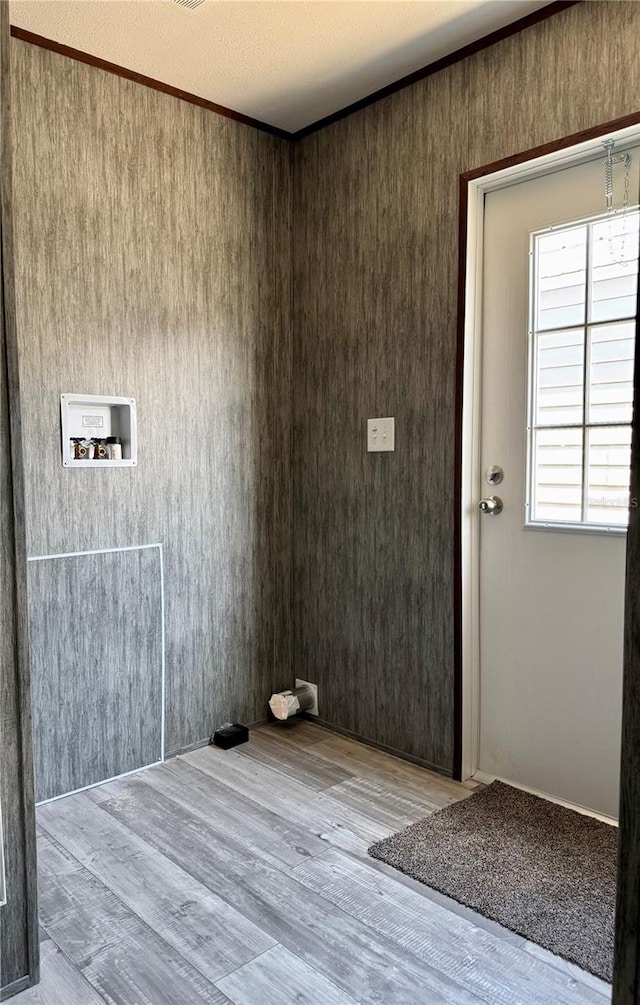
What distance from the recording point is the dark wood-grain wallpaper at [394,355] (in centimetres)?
215

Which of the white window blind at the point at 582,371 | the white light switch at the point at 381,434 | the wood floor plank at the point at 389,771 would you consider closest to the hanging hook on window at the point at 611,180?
the white window blind at the point at 582,371

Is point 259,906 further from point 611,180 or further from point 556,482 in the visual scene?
point 611,180

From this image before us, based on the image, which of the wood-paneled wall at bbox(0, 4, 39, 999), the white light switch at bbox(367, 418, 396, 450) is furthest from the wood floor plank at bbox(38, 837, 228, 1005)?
the white light switch at bbox(367, 418, 396, 450)

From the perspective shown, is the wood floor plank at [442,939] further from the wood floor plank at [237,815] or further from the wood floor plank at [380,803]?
the wood floor plank at [380,803]

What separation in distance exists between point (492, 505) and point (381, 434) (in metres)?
0.52

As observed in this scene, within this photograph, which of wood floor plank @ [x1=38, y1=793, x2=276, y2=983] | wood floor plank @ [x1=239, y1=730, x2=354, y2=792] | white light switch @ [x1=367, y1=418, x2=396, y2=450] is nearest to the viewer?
wood floor plank @ [x1=38, y1=793, x2=276, y2=983]

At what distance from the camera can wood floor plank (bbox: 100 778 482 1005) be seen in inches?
58.4

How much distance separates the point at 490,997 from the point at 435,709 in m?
1.08

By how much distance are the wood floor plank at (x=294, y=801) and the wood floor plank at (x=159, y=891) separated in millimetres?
413

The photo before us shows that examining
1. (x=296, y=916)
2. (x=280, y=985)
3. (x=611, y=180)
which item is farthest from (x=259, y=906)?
(x=611, y=180)

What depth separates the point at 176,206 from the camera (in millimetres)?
2564

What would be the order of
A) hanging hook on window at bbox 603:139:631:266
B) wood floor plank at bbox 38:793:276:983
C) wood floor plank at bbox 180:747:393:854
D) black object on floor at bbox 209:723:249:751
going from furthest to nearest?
1. black object on floor at bbox 209:723:249:751
2. wood floor plank at bbox 180:747:393:854
3. hanging hook on window at bbox 603:139:631:266
4. wood floor plank at bbox 38:793:276:983

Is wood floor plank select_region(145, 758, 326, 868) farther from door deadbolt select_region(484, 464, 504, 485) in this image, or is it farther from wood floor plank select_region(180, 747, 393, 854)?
door deadbolt select_region(484, 464, 504, 485)

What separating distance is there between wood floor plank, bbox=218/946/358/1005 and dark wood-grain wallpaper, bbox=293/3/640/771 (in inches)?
41.6
